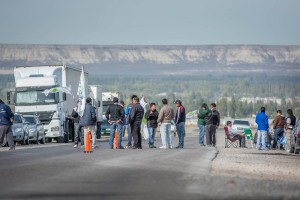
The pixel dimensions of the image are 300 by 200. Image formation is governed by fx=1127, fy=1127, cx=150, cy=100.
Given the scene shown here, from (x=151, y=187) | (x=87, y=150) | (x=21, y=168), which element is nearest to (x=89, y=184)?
(x=151, y=187)

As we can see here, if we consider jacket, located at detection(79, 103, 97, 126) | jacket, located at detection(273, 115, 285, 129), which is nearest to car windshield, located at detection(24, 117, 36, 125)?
jacket, located at detection(273, 115, 285, 129)

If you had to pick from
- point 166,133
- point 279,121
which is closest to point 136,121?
point 166,133

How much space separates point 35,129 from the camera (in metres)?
53.0

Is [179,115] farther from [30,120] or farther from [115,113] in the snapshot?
[30,120]

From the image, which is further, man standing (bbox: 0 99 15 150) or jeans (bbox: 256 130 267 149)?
jeans (bbox: 256 130 267 149)

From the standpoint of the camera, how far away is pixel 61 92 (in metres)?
56.6

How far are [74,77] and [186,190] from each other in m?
42.6

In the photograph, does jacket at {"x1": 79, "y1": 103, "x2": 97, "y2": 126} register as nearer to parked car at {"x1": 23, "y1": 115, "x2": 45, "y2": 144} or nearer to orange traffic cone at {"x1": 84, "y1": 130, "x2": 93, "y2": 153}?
orange traffic cone at {"x1": 84, "y1": 130, "x2": 93, "y2": 153}

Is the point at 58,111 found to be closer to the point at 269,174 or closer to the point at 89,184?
the point at 269,174

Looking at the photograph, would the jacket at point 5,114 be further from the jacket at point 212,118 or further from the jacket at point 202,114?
the jacket at point 212,118

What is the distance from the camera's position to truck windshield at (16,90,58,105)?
56562mm

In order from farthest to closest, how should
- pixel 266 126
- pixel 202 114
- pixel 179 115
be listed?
pixel 202 114 → pixel 266 126 → pixel 179 115

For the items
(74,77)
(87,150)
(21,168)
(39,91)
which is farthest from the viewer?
(74,77)

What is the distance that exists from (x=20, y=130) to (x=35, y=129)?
275 centimetres
